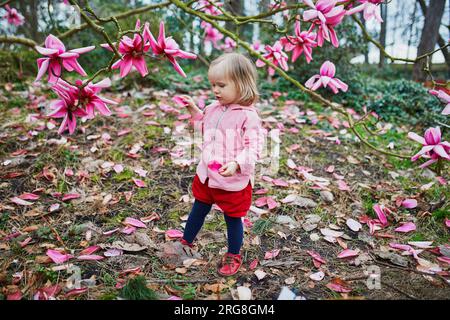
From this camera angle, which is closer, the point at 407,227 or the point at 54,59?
the point at 54,59

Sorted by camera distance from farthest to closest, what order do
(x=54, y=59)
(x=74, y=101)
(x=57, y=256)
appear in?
(x=57, y=256)
(x=74, y=101)
(x=54, y=59)

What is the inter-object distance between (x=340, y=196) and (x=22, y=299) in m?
2.07

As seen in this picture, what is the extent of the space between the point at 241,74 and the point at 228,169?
1.43 feet

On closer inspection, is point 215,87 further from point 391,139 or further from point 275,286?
point 391,139

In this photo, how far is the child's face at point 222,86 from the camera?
1.62 m

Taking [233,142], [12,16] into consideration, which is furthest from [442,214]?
[12,16]

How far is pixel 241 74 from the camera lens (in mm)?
1619

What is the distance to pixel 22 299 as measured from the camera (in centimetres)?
156

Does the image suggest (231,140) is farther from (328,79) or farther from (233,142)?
(328,79)

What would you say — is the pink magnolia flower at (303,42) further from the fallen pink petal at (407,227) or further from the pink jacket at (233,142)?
the fallen pink petal at (407,227)

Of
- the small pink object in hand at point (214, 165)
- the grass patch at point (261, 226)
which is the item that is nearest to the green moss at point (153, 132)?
the grass patch at point (261, 226)

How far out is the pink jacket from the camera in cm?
165

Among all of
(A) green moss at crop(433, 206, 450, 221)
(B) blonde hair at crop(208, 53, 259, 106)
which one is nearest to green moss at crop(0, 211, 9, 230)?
(B) blonde hair at crop(208, 53, 259, 106)
